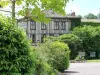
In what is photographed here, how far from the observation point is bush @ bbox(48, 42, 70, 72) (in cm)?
1999

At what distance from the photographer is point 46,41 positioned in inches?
784

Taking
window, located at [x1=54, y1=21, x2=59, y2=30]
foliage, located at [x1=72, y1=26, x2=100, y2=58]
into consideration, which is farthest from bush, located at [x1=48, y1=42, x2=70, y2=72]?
window, located at [x1=54, y1=21, x2=59, y2=30]

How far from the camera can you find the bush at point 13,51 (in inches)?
293

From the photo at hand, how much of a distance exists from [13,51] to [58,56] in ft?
43.8

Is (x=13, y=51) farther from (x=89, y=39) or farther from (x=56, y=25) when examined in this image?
(x=56, y=25)

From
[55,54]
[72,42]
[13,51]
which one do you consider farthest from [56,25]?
[13,51]

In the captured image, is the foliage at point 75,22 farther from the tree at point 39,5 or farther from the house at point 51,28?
the tree at point 39,5

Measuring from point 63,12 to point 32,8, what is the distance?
3.87 ft

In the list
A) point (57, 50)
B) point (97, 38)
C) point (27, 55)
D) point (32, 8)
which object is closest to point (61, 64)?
point (57, 50)

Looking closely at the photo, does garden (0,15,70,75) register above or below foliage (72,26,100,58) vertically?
above

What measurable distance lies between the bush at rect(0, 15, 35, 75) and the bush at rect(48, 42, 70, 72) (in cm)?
1117

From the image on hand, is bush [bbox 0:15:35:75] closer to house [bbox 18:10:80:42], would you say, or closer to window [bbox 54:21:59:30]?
house [bbox 18:10:80:42]

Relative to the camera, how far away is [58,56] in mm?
20766

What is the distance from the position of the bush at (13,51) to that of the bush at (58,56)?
11.2 metres
